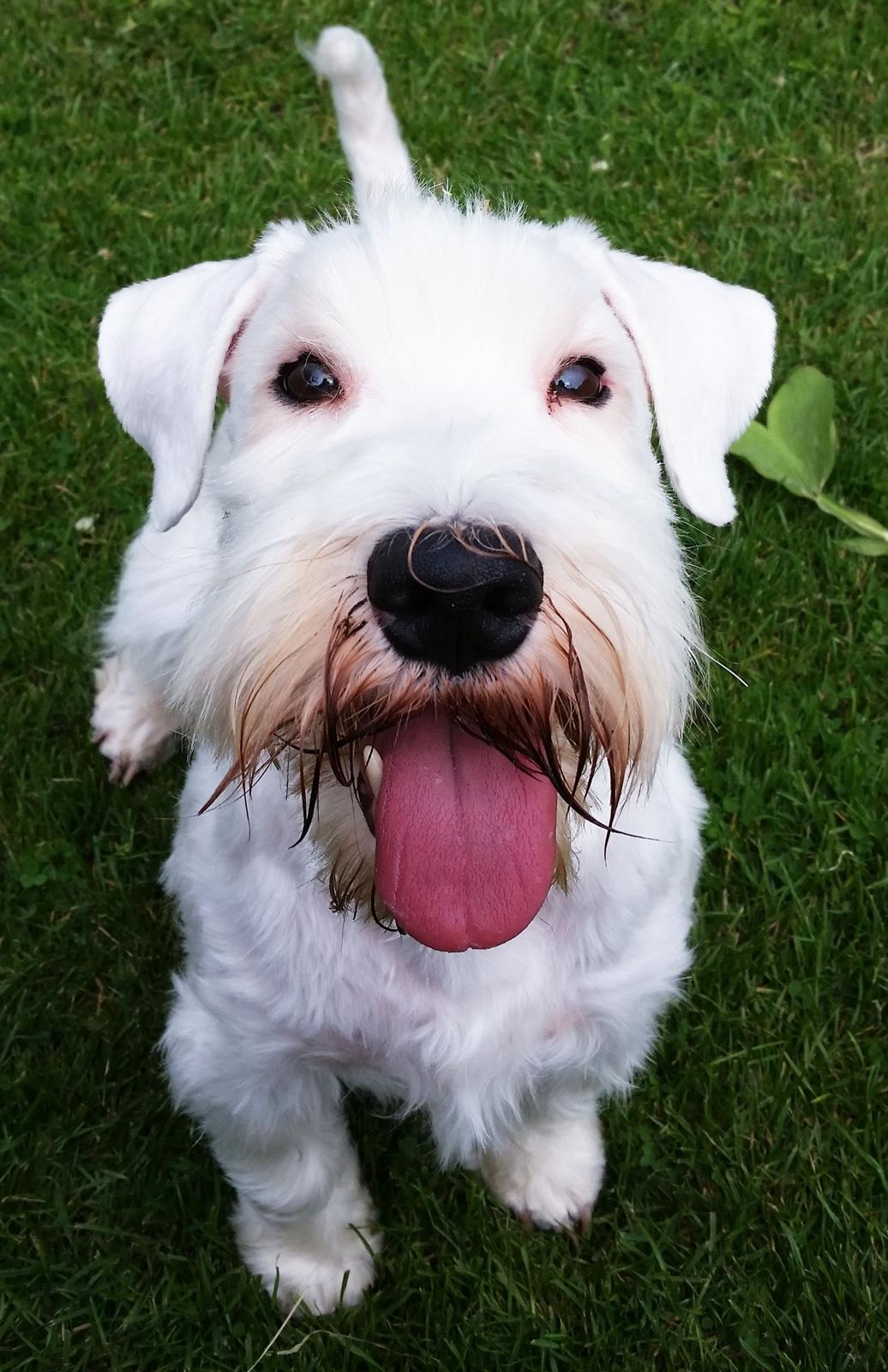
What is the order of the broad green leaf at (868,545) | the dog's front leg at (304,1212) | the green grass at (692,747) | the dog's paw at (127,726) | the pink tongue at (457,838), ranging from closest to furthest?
the pink tongue at (457,838), the dog's front leg at (304,1212), the green grass at (692,747), the dog's paw at (127,726), the broad green leaf at (868,545)

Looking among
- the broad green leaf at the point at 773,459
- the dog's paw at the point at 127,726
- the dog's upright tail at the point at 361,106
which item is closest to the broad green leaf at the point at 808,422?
Answer: the broad green leaf at the point at 773,459

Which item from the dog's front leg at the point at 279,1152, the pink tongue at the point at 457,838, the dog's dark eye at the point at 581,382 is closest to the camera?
the pink tongue at the point at 457,838

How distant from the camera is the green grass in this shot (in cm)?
291

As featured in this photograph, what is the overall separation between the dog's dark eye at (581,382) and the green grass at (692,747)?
178 cm

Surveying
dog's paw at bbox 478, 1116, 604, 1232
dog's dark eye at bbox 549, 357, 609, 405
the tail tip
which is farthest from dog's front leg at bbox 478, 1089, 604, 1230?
the tail tip

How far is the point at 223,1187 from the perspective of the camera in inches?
120

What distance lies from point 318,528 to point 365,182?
5.10 ft

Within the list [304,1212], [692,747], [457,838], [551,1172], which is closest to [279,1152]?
[304,1212]

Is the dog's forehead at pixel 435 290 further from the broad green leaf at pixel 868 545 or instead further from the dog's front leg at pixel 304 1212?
the broad green leaf at pixel 868 545

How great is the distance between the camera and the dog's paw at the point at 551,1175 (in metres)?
2.98

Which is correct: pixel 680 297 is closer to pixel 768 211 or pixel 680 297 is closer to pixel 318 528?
pixel 318 528

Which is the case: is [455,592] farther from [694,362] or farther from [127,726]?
[127,726]

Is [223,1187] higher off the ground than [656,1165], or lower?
lower

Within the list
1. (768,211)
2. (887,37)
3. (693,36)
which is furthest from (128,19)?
(887,37)
